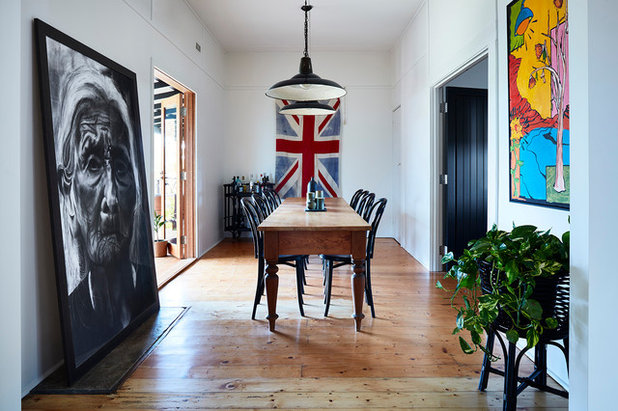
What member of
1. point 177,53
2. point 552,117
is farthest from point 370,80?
point 552,117

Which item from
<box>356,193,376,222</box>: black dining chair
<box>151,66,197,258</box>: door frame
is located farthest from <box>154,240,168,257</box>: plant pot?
<box>356,193,376,222</box>: black dining chair

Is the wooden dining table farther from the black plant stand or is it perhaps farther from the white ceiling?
the white ceiling

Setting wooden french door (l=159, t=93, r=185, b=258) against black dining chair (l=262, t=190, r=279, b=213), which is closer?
black dining chair (l=262, t=190, r=279, b=213)

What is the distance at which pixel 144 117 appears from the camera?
3.44m

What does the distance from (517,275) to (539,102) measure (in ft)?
4.27

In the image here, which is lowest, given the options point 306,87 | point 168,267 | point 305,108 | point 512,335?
point 168,267

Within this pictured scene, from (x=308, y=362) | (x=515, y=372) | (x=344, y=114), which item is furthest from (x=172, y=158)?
(x=515, y=372)

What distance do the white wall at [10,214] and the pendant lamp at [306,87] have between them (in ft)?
6.03

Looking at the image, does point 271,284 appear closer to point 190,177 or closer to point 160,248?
point 190,177

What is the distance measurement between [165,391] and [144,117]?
2.30m

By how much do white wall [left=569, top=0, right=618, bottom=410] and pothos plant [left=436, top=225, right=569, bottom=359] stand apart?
0.58 ft

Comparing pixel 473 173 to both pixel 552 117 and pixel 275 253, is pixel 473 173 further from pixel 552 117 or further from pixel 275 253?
pixel 275 253

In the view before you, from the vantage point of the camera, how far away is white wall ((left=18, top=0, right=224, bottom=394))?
6.54 ft

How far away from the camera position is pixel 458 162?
14.8 ft
